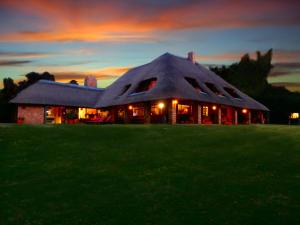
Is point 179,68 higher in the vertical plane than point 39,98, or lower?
higher

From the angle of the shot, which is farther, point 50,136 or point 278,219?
point 50,136

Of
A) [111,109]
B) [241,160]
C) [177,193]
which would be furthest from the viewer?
[111,109]

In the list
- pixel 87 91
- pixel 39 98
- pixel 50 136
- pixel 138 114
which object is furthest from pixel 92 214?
pixel 87 91

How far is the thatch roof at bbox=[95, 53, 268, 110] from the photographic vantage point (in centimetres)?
3102

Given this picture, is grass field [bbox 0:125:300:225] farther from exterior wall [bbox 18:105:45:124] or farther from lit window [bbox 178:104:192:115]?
exterior wall [bbox 18:105:45:124]

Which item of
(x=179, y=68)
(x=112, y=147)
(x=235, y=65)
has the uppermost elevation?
(x=235, y=65)

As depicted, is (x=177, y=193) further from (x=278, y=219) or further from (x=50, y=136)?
(x=50, y=136)

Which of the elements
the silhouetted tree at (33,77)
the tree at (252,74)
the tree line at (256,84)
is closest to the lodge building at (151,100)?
the tree line at (256,84)

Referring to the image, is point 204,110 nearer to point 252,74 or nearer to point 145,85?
point 145,85

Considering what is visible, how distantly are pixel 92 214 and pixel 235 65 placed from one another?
2930 inches

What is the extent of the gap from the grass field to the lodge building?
512 inches

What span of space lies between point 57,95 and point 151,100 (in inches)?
553

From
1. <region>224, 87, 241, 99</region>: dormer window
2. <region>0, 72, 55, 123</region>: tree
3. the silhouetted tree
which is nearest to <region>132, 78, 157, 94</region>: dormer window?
<region>224, 87, 241, 99</region>: dormer window

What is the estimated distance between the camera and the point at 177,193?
31.7 feet
